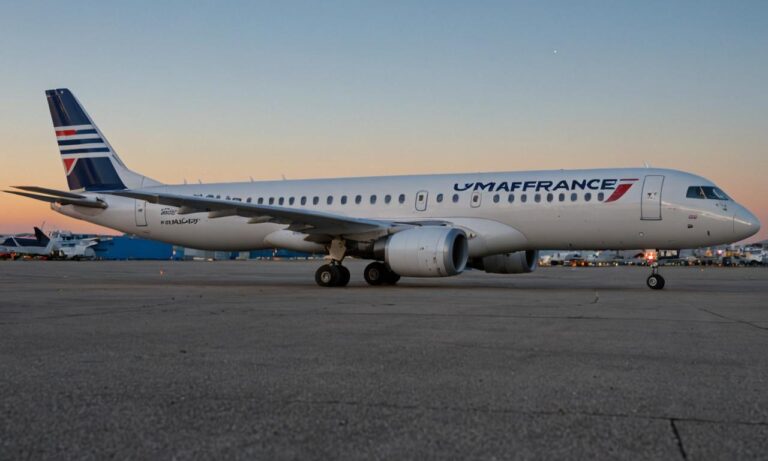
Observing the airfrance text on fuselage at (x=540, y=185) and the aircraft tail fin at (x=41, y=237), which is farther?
the aircraft tail fin at (x=41, y=237)

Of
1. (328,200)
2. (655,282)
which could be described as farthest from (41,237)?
(655,282)

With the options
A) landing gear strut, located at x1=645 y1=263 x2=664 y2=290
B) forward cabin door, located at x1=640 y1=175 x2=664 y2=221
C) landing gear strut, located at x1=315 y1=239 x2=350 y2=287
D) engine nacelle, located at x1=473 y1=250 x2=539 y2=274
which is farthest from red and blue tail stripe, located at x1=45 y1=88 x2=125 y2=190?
landing gear strut, located at x1=645 y1=263 x2=664 y2=290

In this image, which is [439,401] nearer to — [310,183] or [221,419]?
[221,419]

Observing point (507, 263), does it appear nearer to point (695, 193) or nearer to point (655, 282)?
point (655, 282)

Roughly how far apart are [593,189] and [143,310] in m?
12.0

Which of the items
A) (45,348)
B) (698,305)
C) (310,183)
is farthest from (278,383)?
(310,183)

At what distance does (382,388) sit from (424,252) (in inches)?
499

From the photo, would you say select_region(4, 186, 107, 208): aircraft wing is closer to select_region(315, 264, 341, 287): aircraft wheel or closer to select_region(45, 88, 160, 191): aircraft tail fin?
select_region(45, 88, 160, 191): aircraft tail fin

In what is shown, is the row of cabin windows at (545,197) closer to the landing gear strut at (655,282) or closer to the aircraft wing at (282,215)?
the aircraft wing at (282,215)

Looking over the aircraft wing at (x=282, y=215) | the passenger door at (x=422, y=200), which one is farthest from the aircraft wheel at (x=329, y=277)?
the passenger door at (x=422, y=200)

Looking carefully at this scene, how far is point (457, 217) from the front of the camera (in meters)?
20.2

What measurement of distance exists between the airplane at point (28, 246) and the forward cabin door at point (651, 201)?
7184 cm

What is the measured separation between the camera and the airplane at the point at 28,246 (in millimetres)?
77625

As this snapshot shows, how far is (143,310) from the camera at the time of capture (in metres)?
11.2
